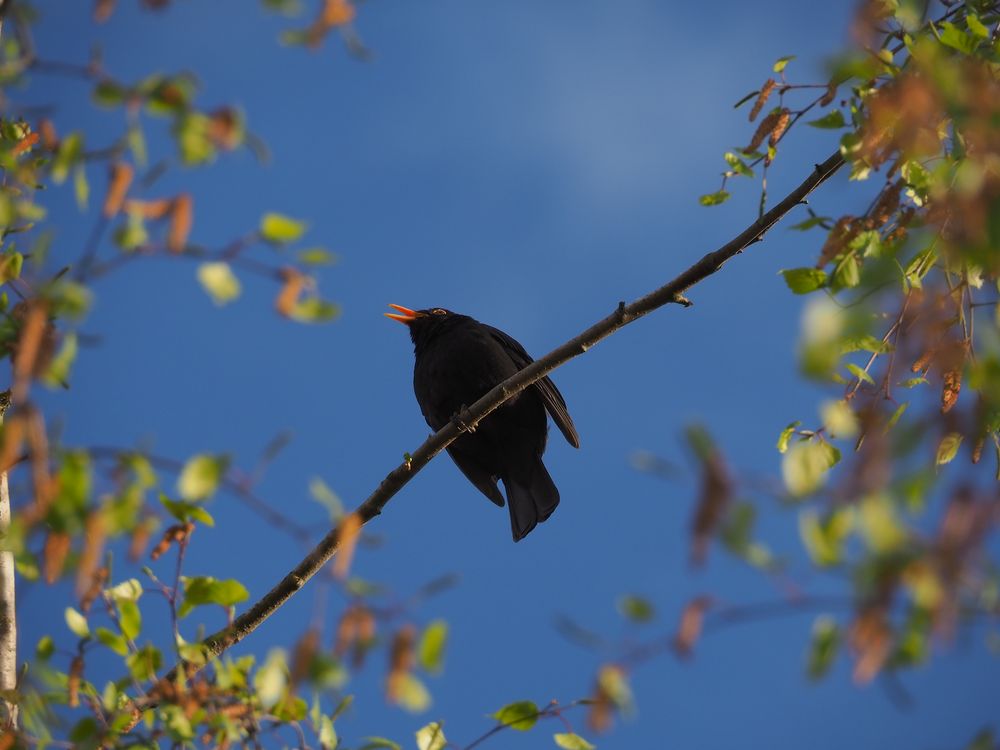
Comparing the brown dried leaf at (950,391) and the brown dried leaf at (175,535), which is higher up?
the brown dried leaf at (950,391)

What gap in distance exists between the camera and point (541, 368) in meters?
4.05

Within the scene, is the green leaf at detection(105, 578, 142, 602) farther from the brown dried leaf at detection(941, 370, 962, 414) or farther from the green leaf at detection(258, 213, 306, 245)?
the brown dried leaf at detection(941, 370, 962, 414)

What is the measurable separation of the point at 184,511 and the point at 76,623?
0.54m

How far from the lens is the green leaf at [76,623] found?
7.82 feet

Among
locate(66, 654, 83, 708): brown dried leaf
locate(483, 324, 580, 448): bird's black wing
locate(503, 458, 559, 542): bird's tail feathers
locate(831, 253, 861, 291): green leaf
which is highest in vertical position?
locate(483, 324, 580, 448): bird's black wing

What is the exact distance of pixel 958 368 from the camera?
2.83 m

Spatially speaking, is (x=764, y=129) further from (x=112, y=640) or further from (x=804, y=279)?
(x=112, y=640)

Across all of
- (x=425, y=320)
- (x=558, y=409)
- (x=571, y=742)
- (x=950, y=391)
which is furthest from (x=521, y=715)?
(x=425, y=320)

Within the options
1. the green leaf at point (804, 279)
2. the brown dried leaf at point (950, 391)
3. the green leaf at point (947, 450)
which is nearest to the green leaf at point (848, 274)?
the green leaf at point (804, 279)

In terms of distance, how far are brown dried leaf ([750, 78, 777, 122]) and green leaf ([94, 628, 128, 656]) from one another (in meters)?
2.62

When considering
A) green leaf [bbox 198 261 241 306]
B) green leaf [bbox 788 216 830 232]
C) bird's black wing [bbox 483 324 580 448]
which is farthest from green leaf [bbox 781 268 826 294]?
bird's black wing [bbox 483 324 580 448]

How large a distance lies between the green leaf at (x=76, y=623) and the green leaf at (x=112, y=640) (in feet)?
0.10

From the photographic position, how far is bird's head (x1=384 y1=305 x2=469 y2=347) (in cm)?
681

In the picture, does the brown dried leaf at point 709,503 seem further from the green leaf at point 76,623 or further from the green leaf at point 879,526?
the green leaf at point 76,623
